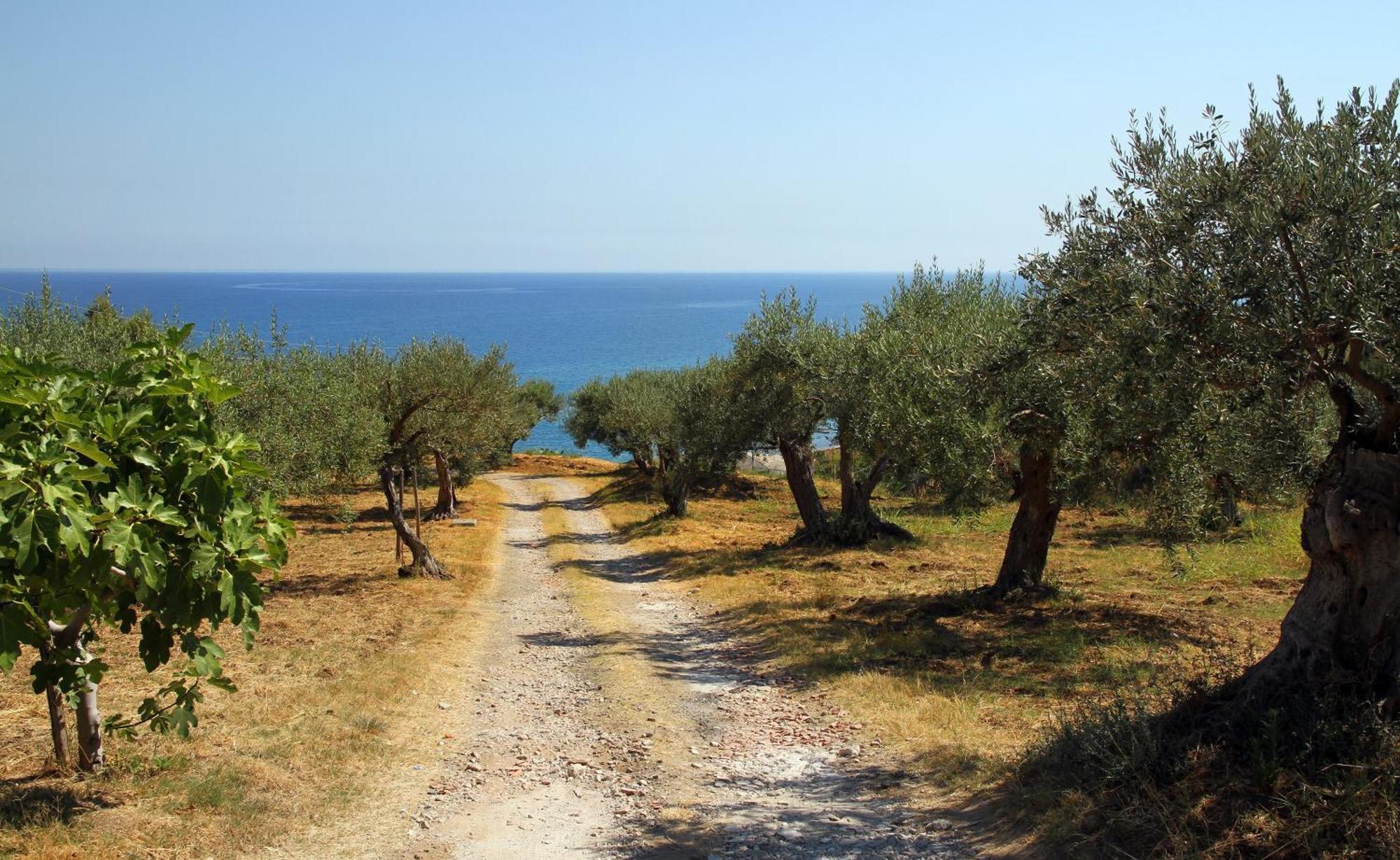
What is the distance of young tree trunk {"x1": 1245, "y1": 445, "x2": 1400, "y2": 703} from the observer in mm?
8047

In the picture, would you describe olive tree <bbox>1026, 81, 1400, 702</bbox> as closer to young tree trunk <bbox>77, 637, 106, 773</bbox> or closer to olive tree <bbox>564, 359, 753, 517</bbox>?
young tree trunk <bbox>77, 637, 106, 773</bbox>

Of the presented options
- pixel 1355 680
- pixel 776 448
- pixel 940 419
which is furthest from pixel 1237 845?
pixel 776 448

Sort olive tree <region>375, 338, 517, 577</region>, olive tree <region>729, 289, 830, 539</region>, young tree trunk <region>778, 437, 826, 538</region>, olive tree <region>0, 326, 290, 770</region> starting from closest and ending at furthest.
Answer: 1. olive tree <region>0, 326, 290, 770</region>
2. olive tree <region>375, 338, 517, 577</region>
3. olive tree <region>729, 289, 830, 539</region>
4. young tree trunk <region>778, 437, 826, 538</region>

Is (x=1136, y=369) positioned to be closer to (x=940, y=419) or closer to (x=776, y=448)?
(x=940, y=419)

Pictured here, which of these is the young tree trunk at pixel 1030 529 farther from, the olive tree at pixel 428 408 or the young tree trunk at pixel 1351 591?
the olive tree at pixel 428 408

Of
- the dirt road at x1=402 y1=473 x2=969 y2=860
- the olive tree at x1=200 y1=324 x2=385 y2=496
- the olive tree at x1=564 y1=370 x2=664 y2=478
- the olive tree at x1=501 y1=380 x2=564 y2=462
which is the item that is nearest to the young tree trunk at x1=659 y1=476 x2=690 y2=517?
the olive tree at x1=564 y1=370 x2=664 y2=478

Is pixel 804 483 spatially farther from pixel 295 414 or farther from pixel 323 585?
pixel 295 414

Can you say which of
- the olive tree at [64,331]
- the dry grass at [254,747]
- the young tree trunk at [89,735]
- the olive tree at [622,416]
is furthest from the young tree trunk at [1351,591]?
the olive tree at [622,416]

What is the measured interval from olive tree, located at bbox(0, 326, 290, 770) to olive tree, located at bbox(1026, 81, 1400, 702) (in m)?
8.21

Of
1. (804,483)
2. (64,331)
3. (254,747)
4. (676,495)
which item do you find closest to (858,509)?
(804,483)

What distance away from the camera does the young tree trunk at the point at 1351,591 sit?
805 cm

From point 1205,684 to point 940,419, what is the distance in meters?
8.88

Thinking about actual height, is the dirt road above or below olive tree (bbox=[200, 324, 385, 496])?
below

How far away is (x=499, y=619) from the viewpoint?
20109mm
